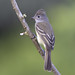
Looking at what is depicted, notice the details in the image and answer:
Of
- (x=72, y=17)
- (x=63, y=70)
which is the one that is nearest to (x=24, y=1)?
(x=72, y=17)

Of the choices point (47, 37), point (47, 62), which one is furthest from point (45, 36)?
point (47, 62)

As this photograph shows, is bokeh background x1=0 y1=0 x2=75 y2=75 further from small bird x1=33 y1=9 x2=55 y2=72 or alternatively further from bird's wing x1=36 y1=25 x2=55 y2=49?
bird's wing x1=36 y1=25 x2=55 y2=49

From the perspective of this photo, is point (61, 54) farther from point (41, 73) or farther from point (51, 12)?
point (51, 12)

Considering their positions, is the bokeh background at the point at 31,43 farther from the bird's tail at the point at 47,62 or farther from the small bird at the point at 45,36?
the bird's tail at the point at 47,62

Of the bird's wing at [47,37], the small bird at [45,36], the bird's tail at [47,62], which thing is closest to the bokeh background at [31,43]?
the small bird at [45,36]

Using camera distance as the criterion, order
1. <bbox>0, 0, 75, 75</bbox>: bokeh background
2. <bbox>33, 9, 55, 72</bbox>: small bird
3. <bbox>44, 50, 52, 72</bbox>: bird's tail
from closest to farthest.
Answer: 1. <bbox>44, 50, 52, 72</bbox>: bird's tail
2. <bbox>33, 9, 55, 72</bbox>: small bird
3. <bbox>0, 0, 75, 75</bbox>: bokeh background

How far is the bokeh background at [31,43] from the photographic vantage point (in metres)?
8.05

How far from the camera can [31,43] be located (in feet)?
28.6

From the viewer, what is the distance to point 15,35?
915 centimetres

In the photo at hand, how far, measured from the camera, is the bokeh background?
8.05 meters

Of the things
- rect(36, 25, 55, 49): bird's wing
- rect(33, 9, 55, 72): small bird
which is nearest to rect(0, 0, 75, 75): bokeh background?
rect(33, 9, 55, 72): small bird

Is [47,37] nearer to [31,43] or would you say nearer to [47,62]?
[47,62]

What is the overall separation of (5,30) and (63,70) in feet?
8.51

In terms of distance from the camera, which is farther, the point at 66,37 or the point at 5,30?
the point at 5,30
